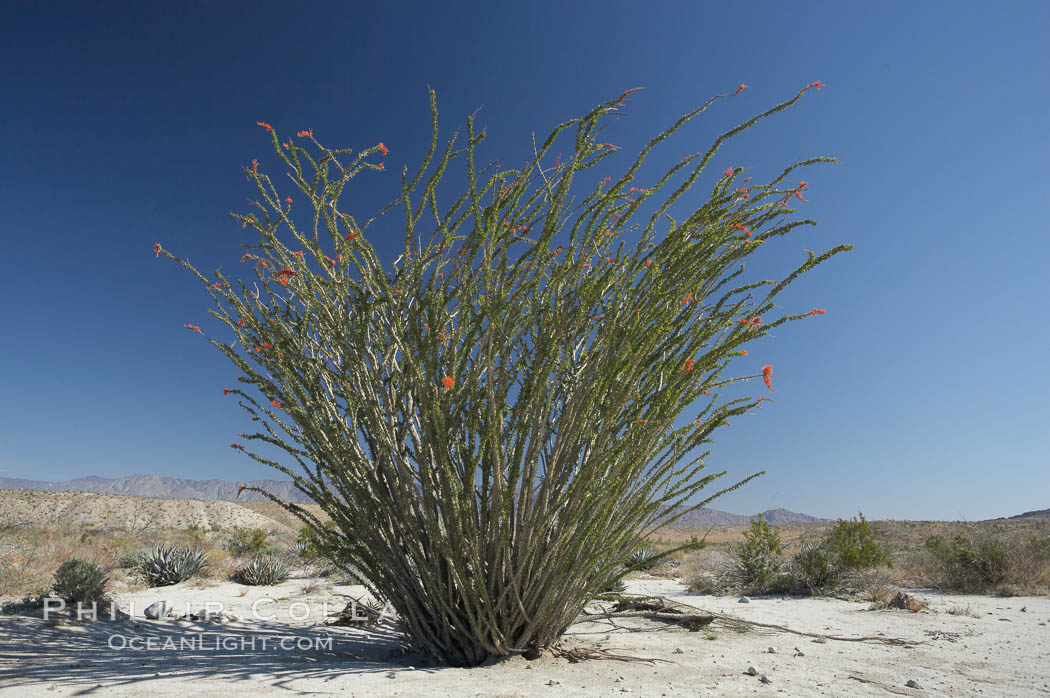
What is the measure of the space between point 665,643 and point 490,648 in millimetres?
1510

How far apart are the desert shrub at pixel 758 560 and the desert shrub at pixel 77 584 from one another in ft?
26.4

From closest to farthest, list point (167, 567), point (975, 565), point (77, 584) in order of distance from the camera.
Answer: point (77, 584) < point (975, 565) < point (167, 567)

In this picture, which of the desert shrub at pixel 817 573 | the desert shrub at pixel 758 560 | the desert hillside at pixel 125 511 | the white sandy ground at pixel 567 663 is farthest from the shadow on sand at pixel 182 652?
the desert hillside at pixel 125 511

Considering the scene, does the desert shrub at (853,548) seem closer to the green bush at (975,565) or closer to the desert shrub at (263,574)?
the green bush at (975,565)

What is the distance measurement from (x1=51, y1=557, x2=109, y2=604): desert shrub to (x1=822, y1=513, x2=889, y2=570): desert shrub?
29.8ft

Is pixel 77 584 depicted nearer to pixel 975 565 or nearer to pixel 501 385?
pixel 501 385

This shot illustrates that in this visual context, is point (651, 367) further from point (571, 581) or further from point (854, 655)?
point (854, 655)

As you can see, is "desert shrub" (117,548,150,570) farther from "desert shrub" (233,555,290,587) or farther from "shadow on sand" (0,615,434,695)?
"shadow on sand" (0,615,434,695)

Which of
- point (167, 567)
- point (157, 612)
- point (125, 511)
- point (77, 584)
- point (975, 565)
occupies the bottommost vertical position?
point (975, 565)

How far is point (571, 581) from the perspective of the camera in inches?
122

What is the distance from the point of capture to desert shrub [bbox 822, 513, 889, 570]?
777cm

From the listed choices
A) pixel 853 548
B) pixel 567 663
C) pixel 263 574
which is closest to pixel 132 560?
pixel 263 574

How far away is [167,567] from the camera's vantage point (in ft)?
27.3

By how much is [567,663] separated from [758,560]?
5.88 metres
